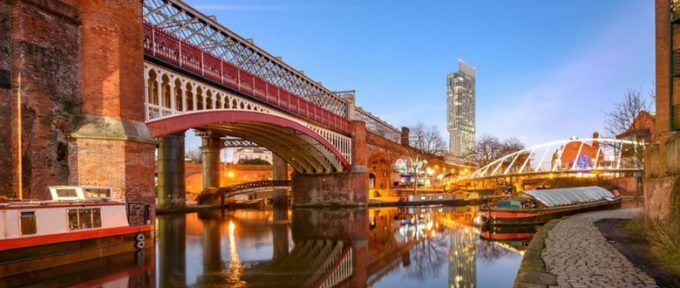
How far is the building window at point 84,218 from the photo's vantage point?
15062mm

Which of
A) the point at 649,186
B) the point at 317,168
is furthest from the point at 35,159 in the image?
the point at 317,168

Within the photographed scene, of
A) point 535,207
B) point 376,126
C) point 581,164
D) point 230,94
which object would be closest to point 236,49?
point 230,94

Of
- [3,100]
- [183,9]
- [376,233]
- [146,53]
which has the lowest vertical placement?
[376,233]

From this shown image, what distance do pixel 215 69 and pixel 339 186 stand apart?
22833mm

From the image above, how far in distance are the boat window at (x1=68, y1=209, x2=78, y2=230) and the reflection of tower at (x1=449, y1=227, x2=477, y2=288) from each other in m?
10.9

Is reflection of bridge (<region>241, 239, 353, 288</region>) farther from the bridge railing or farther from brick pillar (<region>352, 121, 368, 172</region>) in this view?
the bridge railing

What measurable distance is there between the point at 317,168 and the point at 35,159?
99.1ft

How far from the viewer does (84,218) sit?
50.7 feet

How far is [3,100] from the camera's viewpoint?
1555 centimetres

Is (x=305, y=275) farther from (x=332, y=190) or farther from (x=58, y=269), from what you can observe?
(x=332, y=190)

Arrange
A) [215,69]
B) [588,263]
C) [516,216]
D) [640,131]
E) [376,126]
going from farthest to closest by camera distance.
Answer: [376,126] < [640,131] < [516,216] < [215,69] < [588,263]

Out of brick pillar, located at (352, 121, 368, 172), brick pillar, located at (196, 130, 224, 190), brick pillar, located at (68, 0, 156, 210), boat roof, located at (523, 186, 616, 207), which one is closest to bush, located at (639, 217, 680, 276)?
brick pillar, located at (68, 0, 156, 210)

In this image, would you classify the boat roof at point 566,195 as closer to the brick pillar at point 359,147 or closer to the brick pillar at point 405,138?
the brick pillar at point 359,147

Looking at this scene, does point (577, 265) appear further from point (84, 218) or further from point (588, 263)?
point (84, 218)
